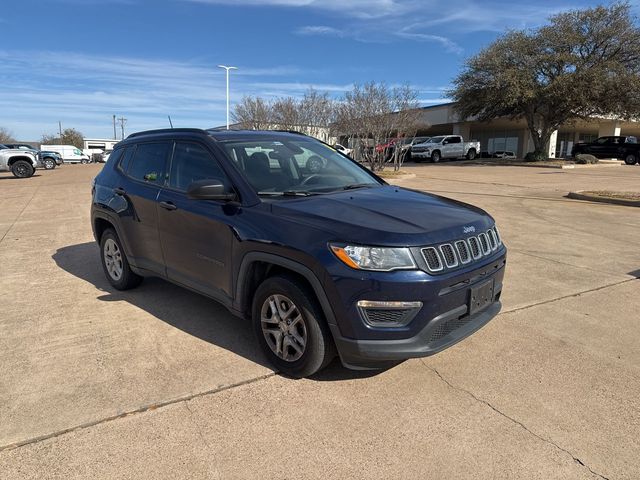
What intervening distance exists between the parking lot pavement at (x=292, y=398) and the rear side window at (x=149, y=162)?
128cm

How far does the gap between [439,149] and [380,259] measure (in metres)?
35.4

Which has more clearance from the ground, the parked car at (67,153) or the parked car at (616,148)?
the parked car at (616,148)

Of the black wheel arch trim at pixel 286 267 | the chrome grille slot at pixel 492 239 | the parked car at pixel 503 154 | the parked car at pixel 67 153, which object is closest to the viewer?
the black wheel arch trim at pixel 286 267

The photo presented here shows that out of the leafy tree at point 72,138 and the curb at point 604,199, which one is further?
the leafy tree at point 72,138

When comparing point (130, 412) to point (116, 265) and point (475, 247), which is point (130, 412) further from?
point (116, 265)

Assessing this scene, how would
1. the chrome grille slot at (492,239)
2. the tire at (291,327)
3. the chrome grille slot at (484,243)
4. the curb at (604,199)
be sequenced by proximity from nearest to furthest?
the tire at (291,327), the chrome grille slot at (484,243), the chrome grille slot at (492,239), the curb at (604,199)

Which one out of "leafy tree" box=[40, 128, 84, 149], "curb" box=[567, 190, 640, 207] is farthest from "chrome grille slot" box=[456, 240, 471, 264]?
"leafy tree" box=[40, 128, 84, 149]

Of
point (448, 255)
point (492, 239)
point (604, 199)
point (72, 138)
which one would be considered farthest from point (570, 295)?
point (72, 138)

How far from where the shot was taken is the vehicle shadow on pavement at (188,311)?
394cm

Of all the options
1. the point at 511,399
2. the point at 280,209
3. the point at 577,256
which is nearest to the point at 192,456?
the point at 280,209

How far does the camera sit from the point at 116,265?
529 centimetres

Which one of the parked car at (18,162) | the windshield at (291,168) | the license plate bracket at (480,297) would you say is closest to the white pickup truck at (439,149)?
the parked car at (18,162)

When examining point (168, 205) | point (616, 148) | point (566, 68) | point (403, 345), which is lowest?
point (403, 345)

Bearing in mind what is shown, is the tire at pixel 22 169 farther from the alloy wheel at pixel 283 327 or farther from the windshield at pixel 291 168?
the alloy wheel at pixel 283 327
